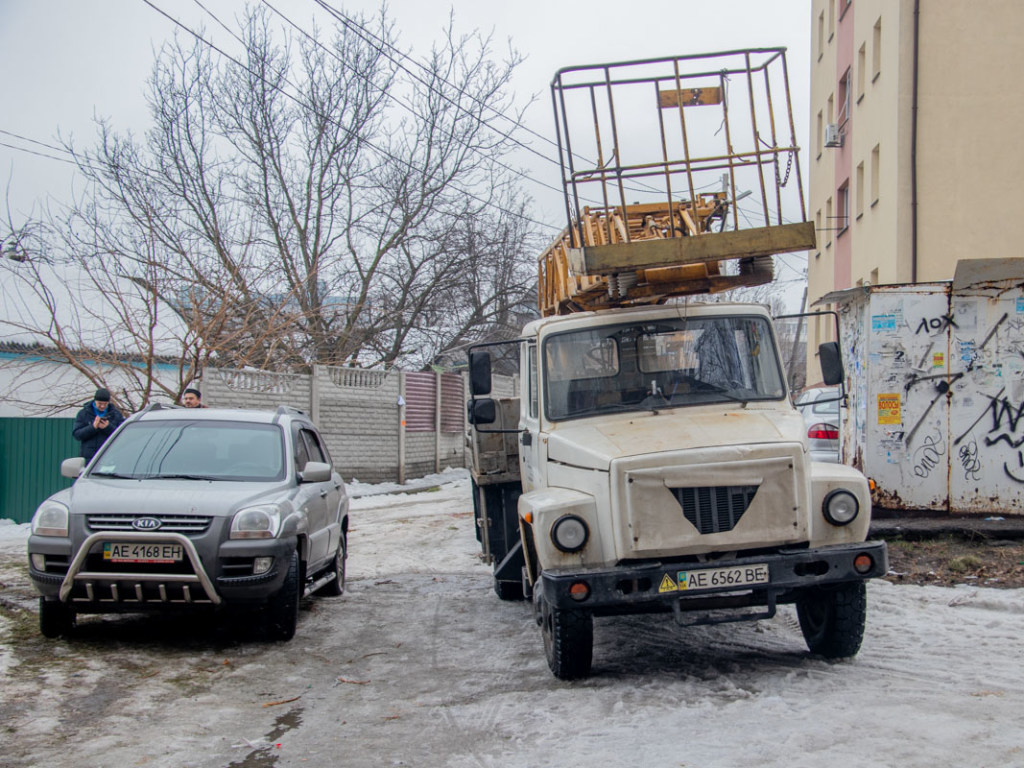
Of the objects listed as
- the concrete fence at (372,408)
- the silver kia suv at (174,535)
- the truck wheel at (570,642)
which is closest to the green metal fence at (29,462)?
the concrete fence at (372,408)

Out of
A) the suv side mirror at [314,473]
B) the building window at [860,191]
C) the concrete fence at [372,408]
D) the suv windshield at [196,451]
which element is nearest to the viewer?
the suv windshield at [196,451]

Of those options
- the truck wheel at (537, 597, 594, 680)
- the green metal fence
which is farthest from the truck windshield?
the green metal fence

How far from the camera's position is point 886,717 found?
4.94 m

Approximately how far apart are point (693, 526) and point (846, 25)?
24.8m

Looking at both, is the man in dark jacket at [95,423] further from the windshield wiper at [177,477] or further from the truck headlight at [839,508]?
the truck headlight at [839,508]

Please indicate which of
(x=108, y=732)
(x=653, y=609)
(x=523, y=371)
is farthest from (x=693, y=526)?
(x=108, y=732)

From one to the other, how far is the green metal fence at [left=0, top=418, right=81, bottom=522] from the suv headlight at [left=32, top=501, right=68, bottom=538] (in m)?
8.53

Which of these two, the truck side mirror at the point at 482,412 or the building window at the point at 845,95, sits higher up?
the building window at the point at 845,95

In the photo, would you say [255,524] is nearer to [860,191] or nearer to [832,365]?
[832,365]

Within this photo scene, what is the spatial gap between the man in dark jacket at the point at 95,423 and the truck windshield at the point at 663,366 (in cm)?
665

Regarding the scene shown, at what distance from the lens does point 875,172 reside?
2384 centimetres

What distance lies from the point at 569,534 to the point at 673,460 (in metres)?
0.70

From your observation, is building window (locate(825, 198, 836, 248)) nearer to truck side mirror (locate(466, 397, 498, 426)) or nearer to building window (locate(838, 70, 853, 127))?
building window (locate(838, 70, 853, 127))

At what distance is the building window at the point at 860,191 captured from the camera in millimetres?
25156
